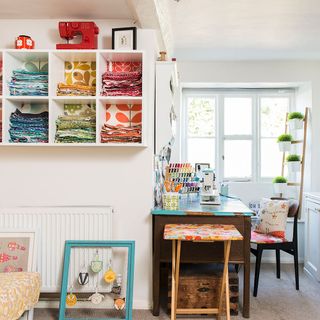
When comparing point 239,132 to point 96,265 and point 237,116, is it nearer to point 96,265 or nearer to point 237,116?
point 237,116

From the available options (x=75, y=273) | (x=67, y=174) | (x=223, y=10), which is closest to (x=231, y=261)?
(x=75, y=273)

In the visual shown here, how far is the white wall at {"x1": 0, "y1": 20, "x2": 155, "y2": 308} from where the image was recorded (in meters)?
3.12

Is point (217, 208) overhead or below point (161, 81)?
below

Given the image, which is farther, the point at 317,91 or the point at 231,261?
the point at 317,91

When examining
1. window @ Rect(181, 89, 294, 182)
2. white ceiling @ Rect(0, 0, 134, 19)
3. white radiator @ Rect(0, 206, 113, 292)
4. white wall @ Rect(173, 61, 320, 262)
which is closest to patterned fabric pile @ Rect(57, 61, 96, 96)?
white ceiling @ Rect(0, 0, 134, 19)

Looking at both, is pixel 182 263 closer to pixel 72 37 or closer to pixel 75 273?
pixel 75 273

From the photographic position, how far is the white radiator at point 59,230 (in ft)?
9.93

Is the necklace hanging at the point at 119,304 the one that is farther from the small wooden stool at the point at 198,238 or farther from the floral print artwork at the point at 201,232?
the floral print artwork at the point at 201,232

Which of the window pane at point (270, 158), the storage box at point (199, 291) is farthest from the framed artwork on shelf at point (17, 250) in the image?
the window pane at point (270, 158)

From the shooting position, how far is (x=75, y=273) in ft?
9.94

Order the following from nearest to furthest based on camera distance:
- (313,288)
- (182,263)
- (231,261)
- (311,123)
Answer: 1. (231,261)
2. (182,263)
3. (313,288)
4. (311,123)

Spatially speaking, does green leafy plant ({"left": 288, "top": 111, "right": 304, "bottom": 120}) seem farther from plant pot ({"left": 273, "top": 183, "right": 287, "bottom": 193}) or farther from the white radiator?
the white radiator

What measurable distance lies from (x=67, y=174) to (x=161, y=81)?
3.43 feet

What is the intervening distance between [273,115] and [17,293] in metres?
3.79
